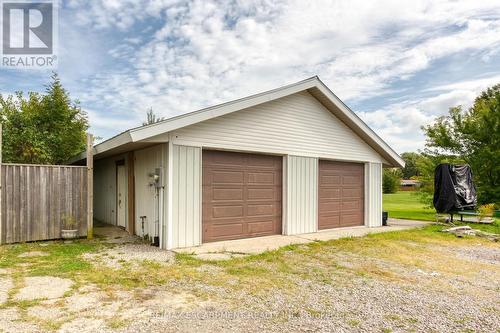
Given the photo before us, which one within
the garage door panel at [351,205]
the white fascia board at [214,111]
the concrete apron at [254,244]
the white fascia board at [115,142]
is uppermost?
the white fascia board at [214,111]

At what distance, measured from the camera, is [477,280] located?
5.00 metres

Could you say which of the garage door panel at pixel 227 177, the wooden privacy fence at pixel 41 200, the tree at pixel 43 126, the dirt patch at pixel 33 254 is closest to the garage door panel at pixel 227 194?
the garage door panel at pixel 227 177

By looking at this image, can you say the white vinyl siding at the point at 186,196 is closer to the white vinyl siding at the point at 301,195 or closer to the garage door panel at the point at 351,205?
the white vinyl siding at the point at 301,195

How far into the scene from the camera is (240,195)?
26.3ft

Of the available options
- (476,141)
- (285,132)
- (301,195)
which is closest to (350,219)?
(301,195)

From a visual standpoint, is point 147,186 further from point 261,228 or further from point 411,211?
point 411,211

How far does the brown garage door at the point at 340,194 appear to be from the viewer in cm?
991

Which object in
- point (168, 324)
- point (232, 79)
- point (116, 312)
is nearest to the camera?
point (168, 324)

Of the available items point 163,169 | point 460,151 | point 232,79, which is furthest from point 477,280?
point 460,151

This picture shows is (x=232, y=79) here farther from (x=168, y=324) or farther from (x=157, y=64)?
(x=168, y=324)

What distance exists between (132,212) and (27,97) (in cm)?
1080

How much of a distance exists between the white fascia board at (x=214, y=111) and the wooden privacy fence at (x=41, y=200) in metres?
2.54

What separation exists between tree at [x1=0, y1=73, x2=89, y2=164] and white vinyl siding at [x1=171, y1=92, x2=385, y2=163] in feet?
26.9

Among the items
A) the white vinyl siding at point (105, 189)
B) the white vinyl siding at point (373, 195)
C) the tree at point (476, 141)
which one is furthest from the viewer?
the tree at point (476, 141)
